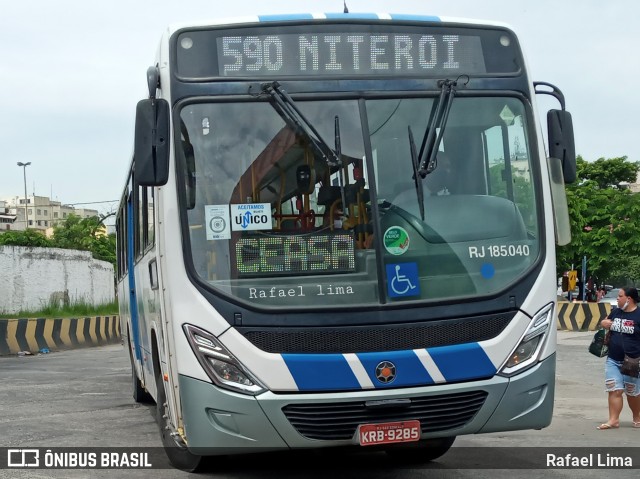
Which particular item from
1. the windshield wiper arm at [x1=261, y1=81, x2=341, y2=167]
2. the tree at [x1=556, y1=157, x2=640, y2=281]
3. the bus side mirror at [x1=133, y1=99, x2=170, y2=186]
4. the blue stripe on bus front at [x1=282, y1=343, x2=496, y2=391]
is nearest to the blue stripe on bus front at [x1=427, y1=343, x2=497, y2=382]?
the blue stripe on bus front at [x1=282, y1=343, x2=496, y2=391]

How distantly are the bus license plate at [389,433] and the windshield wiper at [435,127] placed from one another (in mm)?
1636

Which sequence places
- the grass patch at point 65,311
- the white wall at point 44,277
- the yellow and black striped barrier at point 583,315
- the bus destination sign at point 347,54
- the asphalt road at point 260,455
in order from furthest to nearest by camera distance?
the white wall at point 44,277 → the grass patch at point 65,311 → the yellow and black striped barrier at point 583,315 → the asphalt road at point 260,455 → the bus destination sign at point 347,54

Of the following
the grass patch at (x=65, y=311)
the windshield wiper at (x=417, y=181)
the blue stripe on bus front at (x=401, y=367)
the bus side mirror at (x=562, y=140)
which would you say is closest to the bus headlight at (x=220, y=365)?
the blue stripe on bus front at (x=401, y=367)

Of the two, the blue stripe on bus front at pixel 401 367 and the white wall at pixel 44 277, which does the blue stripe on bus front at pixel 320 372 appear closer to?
the blue stripe on bus front at pixel 401 367

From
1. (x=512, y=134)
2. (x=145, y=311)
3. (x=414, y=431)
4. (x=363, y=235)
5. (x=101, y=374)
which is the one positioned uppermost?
(x=512, y=134)

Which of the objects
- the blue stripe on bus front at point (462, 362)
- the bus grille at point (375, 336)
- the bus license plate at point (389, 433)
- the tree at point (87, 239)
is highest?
the bus grille at point (375, 336)

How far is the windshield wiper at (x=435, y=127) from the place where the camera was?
674cm

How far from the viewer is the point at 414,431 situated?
646 centimetres

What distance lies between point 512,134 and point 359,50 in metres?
1.23

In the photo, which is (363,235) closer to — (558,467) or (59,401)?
(558,467)

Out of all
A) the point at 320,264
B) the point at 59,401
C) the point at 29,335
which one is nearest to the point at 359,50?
the point at 320,264

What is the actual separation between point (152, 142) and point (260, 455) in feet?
11.8

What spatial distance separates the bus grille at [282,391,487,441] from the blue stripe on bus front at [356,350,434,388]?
131 mm

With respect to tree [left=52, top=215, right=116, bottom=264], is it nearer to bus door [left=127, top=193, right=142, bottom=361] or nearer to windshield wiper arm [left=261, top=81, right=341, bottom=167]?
bus door [left=127, top=193, right=142, bottom=361]
